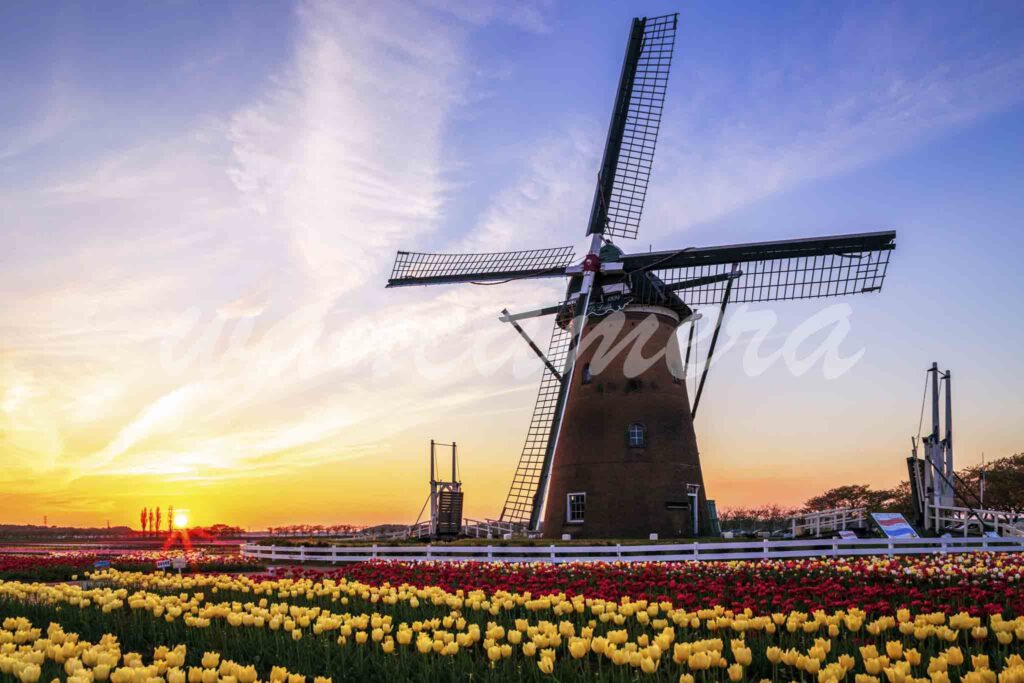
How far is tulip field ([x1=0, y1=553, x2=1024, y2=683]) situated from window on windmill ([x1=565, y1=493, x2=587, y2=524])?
41.3ft

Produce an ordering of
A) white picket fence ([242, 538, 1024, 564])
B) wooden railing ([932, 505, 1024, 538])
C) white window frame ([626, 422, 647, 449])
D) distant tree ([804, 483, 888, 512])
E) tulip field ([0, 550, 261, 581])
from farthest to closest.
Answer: distant tree ([804, 483, 888, 512])
white window frame ([626, 422, 647, 449])
wooden railing ([932, 505, 1024, 538])
tulip field ([0, 550, 261, 581])
white picket fence ([242, 538, 1024, 564])

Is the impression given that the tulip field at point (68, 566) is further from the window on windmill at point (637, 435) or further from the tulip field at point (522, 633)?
the window on windmill at point (637, 435)

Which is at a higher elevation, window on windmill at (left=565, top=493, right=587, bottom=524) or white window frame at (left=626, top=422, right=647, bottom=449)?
white window frame at (left=626, top=422, right=647, bottom=449)

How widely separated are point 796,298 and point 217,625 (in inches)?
902

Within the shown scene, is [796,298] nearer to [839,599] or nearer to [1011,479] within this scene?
[839,599]

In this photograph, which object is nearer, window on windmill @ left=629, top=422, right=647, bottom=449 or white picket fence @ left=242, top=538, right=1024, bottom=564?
white picket fence @ left=242, top=538, right=1024, bottom=564

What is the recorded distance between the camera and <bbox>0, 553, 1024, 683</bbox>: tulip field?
225 inches

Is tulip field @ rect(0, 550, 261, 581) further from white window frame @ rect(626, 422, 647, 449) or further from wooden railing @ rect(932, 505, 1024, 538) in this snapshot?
wooden railing @ rect(932, 505, 1024, 538)

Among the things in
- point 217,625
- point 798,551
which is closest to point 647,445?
point 798,551

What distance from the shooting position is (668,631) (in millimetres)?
6555

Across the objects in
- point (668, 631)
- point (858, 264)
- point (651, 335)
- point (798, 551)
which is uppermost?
point (858, 264)

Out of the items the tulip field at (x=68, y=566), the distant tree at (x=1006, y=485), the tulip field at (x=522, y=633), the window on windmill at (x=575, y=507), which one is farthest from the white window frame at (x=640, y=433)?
the distant tree at (x=1006, y=485)

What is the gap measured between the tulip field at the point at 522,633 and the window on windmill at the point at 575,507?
12.6 metres

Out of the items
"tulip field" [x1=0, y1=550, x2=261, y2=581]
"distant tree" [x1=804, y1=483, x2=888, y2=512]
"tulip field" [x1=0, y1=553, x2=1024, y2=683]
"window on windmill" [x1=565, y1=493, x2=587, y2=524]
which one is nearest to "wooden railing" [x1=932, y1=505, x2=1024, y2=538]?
"window on windmill" [x1=565, y1=493, x2=587, y2=524]
